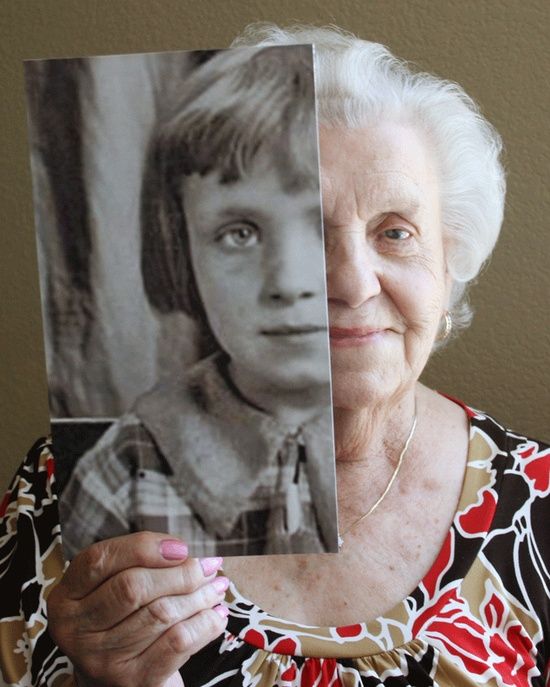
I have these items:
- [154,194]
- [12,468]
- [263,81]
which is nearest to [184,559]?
[154,194]

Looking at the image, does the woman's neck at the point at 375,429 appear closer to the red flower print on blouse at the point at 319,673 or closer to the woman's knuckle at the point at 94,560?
the red flower print on blouse at the point at 319,673

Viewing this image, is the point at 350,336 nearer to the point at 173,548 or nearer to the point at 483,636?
the point at 173,548

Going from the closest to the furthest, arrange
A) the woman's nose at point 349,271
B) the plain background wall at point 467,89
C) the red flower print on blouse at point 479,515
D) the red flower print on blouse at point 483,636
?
the woman's nose at point 349,271 < the red flower print on blouse at point 483,636 < the red flower print on blouse at point 479,515 < the plain background wall at point 467,89

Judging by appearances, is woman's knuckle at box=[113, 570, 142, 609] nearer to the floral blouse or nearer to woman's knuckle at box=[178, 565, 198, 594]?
woman's knuckle at box=[178, 565, 198, 594]

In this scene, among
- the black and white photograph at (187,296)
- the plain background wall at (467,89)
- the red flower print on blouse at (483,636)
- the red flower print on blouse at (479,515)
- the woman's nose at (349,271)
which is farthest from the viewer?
the plain background wall at (467,89)

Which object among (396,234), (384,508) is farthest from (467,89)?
(384,508)

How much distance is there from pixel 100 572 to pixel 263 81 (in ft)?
1.79

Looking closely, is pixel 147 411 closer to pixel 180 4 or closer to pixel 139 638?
pixel 139 638

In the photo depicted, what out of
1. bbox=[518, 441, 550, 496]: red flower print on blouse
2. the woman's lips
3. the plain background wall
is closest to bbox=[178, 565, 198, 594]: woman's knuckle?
the woman's lips

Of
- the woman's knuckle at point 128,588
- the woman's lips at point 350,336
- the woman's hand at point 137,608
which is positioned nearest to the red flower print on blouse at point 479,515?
the woman's lips at point 350,336

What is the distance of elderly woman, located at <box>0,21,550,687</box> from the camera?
1.15 m

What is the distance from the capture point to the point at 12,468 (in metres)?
1.98

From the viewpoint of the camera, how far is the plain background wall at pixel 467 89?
66.0 inches

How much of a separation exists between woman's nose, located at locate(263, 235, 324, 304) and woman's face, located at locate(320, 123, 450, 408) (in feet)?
0.76
